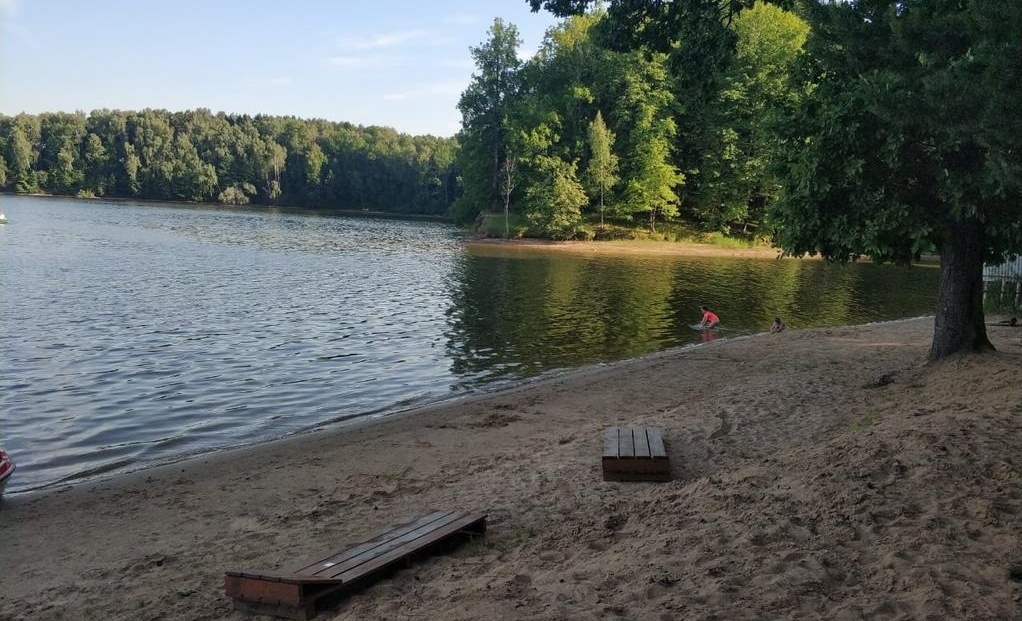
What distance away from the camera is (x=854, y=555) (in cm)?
536

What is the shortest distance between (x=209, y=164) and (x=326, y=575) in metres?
153

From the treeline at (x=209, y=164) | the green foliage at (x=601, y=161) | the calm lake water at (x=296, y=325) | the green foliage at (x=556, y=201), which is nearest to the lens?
the calm lake water at (x=296, y=325)

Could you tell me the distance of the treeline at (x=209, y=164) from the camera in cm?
13750

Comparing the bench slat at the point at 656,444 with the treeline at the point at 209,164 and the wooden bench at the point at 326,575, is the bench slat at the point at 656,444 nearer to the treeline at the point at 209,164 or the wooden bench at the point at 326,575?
the wooden bench at the point at 326,575

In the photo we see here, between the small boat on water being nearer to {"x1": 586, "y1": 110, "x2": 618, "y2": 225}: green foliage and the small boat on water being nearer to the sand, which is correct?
the sand

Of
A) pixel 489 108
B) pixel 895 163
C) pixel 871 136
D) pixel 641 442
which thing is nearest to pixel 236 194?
pixel 489 108

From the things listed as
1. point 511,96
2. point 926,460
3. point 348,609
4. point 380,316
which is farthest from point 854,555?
point 511,96

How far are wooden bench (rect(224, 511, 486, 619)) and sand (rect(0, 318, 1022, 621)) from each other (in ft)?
0.53

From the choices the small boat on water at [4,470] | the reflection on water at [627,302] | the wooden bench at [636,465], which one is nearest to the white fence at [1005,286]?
the reflection on water at [627,302]

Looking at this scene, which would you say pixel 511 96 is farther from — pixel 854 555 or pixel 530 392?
pixel 854 555

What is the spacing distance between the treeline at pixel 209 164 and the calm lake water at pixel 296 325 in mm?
91803

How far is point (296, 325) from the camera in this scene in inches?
965

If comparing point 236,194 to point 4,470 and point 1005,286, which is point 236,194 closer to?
point 1005,286

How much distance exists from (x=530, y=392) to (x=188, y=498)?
7883 mm
